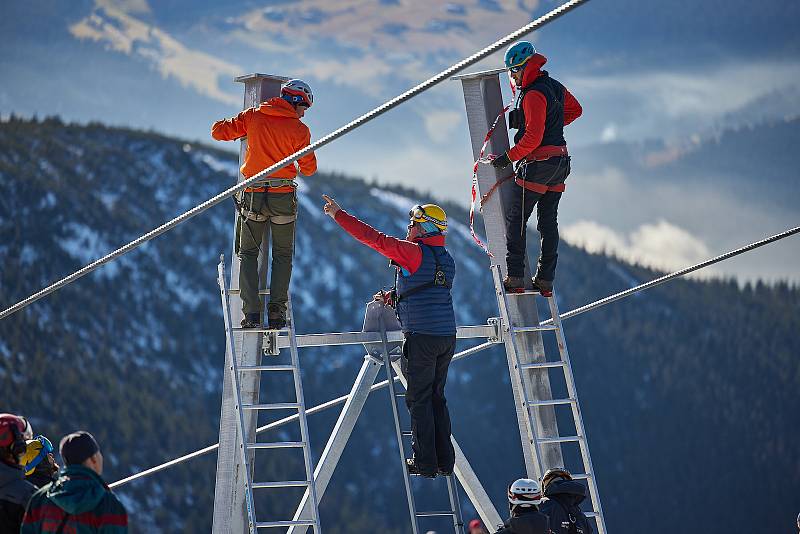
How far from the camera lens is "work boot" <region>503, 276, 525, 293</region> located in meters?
12.0

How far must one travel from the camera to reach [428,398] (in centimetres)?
1106

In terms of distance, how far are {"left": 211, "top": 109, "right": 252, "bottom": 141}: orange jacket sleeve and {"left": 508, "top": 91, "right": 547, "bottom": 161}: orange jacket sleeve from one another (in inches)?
101

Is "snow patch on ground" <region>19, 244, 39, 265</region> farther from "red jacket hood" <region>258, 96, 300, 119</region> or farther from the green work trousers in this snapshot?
"red jacket hood" <region>258, 96, 300, 119</region>

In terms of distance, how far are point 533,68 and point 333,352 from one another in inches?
2954

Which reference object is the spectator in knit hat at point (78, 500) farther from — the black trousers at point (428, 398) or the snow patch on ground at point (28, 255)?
the snow patch on ground at point (28, 255)

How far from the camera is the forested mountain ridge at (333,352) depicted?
73.0 m

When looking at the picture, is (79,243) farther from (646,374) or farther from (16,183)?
(646,374)

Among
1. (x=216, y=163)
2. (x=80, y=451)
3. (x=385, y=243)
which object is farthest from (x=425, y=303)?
(x=216, y=163)

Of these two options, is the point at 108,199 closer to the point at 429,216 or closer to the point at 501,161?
the point at 501,161

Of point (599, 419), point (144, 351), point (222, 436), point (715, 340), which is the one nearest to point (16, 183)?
point (144, 351)

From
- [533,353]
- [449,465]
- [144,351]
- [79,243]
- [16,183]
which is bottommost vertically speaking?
[449,465]

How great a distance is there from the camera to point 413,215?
11.1m

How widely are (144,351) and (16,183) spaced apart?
1712 cm

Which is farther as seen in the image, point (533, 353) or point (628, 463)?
point (628, 463)
